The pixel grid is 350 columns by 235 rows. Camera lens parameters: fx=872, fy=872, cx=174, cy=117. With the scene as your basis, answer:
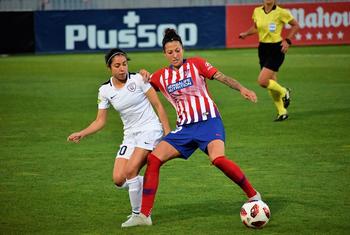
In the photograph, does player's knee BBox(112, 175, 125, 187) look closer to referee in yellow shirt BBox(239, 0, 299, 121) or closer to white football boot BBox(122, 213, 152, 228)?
white football boot BBox(122, 213, 152, 228)

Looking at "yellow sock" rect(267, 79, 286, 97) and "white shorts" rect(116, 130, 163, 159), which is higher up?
"white shorts" rect(116, 130, 163, 159)

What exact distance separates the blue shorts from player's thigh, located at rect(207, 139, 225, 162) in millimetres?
44

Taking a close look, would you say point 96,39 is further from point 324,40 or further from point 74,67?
point 324,40

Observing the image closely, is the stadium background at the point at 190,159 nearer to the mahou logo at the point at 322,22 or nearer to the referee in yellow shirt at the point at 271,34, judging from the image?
the referee in yellow shirt at the point at 271,34

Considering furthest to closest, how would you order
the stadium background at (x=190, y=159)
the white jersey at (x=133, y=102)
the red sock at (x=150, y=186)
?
the white jersey at (x=133, y=102) → the stadium background at (x=190, y=159) → the red sock at (x=150, y=186)

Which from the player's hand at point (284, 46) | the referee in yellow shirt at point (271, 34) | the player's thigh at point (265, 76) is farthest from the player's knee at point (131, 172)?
the player's hand at point (284, 46)

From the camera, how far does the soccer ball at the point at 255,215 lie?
879cm

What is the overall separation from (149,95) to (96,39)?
981 inches

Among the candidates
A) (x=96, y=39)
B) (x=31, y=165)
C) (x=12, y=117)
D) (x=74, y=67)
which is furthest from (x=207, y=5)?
(x=31, y=165)

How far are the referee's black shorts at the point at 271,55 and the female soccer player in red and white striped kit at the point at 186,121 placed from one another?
8384mm

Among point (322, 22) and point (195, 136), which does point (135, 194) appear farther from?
point (322, 22)

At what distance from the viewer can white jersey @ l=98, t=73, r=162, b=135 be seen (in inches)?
380

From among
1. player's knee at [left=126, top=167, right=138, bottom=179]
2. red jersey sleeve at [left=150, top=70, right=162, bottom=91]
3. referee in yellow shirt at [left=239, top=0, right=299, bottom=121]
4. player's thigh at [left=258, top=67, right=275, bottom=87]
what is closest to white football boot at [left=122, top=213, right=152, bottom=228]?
player's knee at [left=126, top=167, right=138, bottom=179]

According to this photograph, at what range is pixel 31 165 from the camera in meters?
13.0
